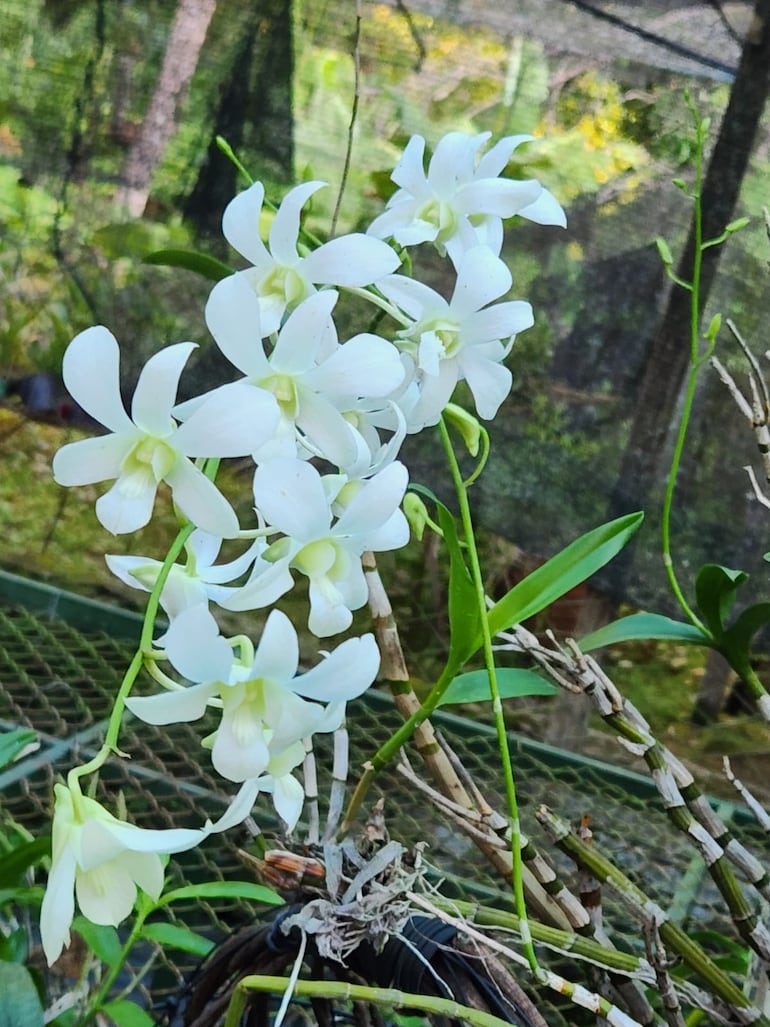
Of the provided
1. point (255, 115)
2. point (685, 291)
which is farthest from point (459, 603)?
point (255, 115)

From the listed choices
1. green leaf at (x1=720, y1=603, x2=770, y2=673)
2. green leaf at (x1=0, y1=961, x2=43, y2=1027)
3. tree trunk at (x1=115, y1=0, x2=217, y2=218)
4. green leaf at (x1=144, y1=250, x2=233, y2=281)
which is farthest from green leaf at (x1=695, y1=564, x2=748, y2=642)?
tree trunk at (x1=115, y1=0, x2=217, y2=218)

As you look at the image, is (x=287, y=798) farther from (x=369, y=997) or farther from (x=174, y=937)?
(x=174, y=937)

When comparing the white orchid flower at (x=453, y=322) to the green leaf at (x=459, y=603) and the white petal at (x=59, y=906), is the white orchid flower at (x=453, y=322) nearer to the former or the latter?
the green leaf at (x=459, y=603)

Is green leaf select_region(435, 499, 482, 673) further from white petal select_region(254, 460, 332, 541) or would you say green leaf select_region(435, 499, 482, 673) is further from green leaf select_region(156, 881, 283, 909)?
green leaf select_region(156, 881, 283, 909)

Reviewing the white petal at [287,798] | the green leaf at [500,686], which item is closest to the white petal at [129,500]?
the white petal at [287,798]

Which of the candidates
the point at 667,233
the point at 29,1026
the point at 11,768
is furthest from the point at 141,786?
the point at 667,233
